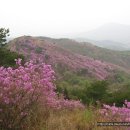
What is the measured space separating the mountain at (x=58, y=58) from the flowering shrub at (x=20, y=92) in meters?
41.4

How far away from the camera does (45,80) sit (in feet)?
22.7

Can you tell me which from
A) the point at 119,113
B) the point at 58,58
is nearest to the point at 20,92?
the point at 119,113

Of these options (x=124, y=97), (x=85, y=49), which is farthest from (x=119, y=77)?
(x=124, y=97)

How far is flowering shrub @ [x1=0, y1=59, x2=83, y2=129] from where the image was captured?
6586mm

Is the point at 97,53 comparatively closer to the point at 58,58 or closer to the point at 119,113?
the point at 58,58

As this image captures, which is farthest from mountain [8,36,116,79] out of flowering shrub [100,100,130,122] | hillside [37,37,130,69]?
flowering shrub [100,100,130,122]

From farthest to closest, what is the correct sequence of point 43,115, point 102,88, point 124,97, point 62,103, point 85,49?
point 85,49 < point 102,88 < point 124,97 < point 62,103 < point 43,115

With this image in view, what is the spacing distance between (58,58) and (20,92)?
46386 millimetres

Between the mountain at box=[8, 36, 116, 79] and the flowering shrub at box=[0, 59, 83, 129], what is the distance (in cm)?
4142

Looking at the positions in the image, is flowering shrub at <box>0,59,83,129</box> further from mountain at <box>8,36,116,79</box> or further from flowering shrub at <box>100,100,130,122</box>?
mountain at <box>8,36,116,79</box>

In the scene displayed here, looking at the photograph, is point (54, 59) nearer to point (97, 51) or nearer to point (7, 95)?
point (97, 51)

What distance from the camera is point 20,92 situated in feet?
21.8

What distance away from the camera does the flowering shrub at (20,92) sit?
21.6 feet

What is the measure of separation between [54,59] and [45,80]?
44839 mm
